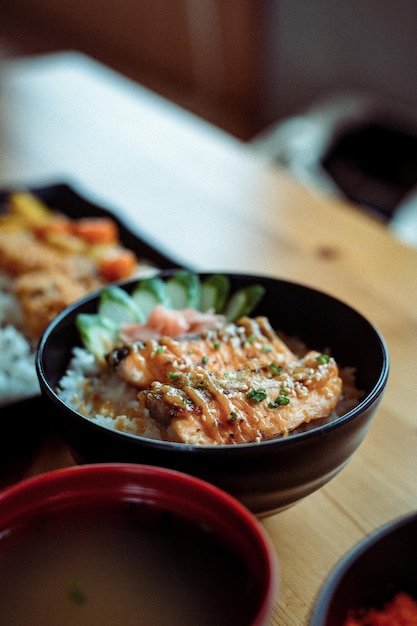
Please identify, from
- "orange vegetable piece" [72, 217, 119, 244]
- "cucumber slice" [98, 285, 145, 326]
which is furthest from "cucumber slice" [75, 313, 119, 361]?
"orange vegetable piece" [72, 217, 119, 244]

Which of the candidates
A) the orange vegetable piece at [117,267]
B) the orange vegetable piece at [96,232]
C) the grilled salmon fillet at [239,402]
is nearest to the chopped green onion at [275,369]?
the grilled salmon fillet at [239,402]

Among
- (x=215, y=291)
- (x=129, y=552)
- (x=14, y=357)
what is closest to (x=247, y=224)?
(x=215, y=291)

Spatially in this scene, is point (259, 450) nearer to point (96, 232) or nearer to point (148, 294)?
point (148, 294)

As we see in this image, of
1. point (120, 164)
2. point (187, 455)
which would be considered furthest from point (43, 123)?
→ point (187, 455)

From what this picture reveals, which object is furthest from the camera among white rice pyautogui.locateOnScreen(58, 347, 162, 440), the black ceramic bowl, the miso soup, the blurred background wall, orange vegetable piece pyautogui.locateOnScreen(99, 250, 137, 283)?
the blurred background wall

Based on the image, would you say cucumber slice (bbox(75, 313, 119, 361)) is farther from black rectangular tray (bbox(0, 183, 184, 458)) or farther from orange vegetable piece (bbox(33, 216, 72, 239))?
orange vegetable piece (bbox(33, 216, 72, 239))

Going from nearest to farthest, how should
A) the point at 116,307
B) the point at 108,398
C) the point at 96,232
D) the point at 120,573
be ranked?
1. the point at 120,573
2. the point at 108,398
3. the point at 116,307
4. the point at 96,232
